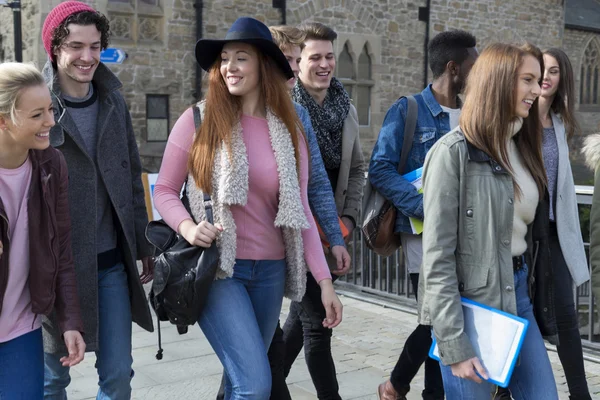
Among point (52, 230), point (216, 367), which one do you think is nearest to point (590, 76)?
point (216, 367)

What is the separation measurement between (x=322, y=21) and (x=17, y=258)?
15799 millimetres

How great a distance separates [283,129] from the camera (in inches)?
126

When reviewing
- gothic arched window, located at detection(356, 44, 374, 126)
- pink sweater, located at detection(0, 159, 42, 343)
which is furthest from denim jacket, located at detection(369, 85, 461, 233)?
gothic arched window, located at detection(356, 44, 374, 126)

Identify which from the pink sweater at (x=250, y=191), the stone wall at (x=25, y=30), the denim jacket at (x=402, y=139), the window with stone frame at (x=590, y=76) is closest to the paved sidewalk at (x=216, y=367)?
the denim jacket at (x=402, y=139)

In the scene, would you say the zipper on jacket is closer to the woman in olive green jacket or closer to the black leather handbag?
the black leather handbag

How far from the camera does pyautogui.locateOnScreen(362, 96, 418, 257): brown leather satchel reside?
402 centimetres

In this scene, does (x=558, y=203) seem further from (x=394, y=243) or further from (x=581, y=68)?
(x=581, y=68)

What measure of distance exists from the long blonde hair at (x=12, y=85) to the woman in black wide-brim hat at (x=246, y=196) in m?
0.60

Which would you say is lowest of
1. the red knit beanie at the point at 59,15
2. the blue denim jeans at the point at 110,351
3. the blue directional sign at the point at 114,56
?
the blue denim jeans at the point at 110,351

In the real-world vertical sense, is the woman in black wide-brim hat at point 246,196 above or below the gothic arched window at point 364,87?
below

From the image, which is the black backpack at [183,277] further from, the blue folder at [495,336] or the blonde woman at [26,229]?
the blue folder at [495,336]

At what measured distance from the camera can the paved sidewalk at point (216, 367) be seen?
483cm

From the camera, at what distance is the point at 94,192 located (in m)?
3.24

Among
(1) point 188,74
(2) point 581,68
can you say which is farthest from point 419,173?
(2) point 581,68
